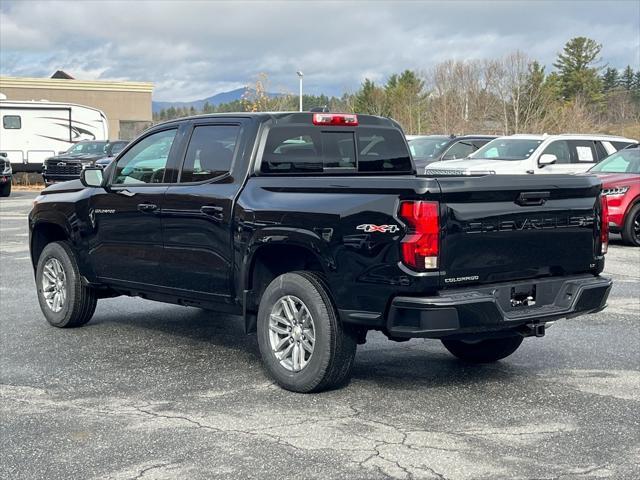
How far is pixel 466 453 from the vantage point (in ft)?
16.1

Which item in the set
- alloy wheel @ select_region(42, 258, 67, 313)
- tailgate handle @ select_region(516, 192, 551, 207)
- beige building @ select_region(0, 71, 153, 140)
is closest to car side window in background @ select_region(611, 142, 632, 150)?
alloy wheel @ select_region(42, 258, 67, 313)

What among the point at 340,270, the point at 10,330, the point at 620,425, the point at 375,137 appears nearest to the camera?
the point at 620,425

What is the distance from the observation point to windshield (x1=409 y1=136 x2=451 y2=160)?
891 inches

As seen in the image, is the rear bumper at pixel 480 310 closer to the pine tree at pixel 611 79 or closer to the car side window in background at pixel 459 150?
the car side window in background at pixel 459 150

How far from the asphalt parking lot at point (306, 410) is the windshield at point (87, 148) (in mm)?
24384

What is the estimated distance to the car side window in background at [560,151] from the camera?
18984 millimetres

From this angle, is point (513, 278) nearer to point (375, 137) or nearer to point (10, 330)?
point (375, 137)

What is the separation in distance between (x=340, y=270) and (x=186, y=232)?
66.1 inches

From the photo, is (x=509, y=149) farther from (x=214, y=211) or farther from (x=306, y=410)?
(x=306, y=410)

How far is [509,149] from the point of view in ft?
63.9

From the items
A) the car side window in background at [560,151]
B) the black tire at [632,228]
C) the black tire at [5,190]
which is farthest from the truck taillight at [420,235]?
the black tire at [5,190]

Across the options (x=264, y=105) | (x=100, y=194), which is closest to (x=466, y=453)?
(x=100, y=194)

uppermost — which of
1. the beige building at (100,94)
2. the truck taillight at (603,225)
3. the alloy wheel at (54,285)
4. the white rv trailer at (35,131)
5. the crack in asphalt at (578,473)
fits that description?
the beige building at (100,94)

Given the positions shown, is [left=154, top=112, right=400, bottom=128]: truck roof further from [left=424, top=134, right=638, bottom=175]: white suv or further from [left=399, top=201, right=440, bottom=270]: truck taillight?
[left=424, top=134, right=638, bottom=175]: white suv
